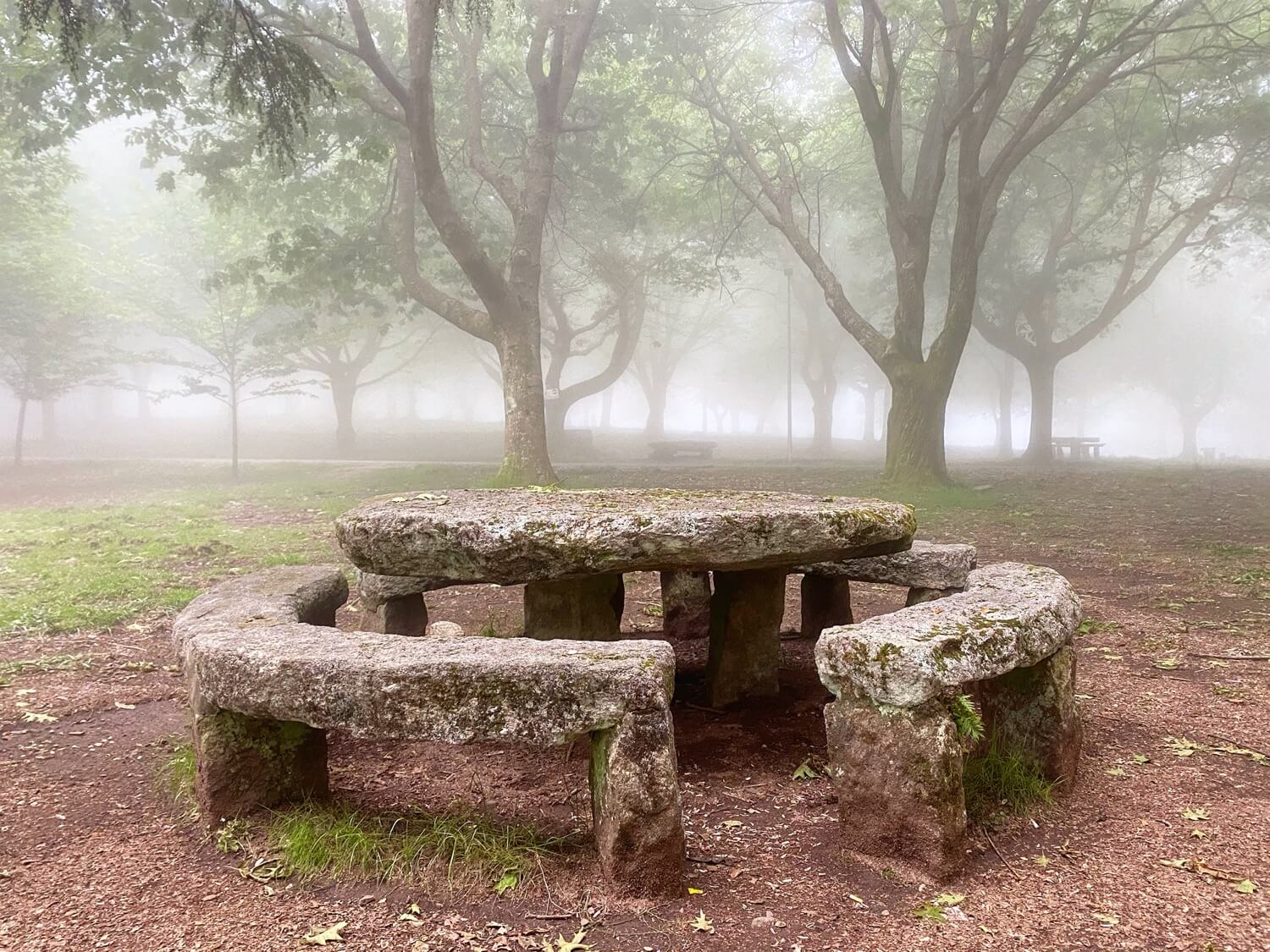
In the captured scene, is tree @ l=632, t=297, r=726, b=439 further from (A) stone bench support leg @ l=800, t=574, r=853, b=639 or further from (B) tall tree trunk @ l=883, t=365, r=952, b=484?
(A) stone bench support leg @ l=800, t=574, r=853, b=639

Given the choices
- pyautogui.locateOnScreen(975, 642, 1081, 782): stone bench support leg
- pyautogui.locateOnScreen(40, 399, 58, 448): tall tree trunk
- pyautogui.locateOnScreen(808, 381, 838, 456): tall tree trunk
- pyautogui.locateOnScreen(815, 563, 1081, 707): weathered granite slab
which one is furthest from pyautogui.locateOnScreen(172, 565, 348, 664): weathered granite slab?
pyautogui.locateOnScreen(40, 399, 58, 448): tall tree trunk

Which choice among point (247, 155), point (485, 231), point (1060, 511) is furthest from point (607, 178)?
point (1060, 511)

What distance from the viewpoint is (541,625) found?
474 cm

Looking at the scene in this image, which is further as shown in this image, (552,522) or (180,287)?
(180,287)

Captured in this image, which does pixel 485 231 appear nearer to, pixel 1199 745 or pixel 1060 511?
pixel 1060 511

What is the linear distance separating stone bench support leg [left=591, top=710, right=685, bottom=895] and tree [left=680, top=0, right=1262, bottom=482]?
39.3 feet

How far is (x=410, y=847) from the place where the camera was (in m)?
3.13

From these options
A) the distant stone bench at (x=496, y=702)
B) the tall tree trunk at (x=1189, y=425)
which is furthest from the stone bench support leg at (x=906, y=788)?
the tall tree trunk at (x=1189, y=425)

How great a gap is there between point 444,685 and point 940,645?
1.89m

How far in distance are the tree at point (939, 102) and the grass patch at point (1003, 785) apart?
10799mm

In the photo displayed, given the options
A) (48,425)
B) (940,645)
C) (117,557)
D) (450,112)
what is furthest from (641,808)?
(48,425)

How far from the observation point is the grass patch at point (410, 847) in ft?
9.98

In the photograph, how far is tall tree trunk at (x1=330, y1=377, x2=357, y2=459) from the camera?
27.8 metres

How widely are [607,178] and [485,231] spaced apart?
9.94ft
